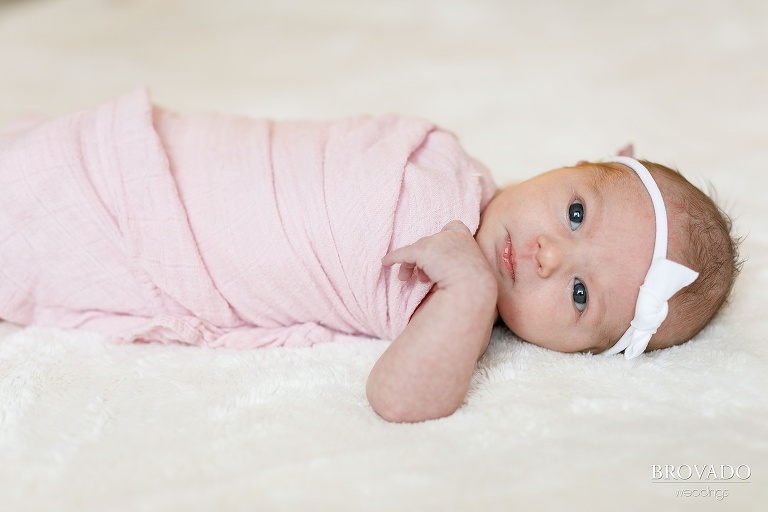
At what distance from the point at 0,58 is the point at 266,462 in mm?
2101

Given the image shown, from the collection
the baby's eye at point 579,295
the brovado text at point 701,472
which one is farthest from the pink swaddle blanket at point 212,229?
the brovado text at point 701,472

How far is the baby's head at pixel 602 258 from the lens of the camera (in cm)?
127

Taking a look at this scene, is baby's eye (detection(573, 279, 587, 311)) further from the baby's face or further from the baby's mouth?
the baby's mouth

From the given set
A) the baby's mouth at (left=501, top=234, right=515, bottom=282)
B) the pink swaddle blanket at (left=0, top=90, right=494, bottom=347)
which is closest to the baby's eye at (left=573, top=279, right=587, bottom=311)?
the baby's mouth at (left=501, top=234, right=515, bottom=282)

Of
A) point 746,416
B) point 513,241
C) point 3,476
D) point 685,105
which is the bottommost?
point 3,476

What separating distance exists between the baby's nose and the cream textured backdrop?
16cm

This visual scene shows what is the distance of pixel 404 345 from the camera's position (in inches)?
46.3

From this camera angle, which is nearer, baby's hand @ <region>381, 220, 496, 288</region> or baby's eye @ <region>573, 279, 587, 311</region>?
baby's hand @ <region>381, 220, 496, 288</region>

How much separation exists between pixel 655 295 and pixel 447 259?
0.37 meters

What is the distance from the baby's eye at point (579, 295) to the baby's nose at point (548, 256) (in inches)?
2.1

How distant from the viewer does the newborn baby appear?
1.28m

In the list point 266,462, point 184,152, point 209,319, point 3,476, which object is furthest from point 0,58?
point 266,462

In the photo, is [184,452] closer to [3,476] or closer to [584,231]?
[3,476]

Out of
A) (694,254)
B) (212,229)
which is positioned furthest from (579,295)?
(212,229)
